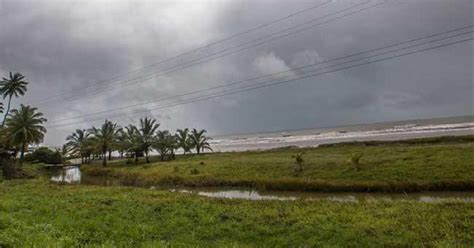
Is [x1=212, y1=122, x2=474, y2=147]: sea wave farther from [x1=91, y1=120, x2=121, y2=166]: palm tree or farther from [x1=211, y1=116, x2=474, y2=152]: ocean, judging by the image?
[x1=91, y1=120, x2=121, y2=166]: palm tree

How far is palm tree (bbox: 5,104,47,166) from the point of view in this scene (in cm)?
5103

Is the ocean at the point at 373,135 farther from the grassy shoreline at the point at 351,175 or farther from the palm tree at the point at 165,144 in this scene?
the grassy shoreline at the point at 351,175

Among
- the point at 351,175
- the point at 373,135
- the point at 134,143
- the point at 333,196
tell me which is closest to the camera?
the point at 333,196

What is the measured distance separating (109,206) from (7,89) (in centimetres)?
5185

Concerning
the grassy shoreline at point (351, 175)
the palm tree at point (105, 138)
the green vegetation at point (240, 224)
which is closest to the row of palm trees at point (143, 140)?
the palm tree at point (105, 138)

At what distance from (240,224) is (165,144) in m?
48.7

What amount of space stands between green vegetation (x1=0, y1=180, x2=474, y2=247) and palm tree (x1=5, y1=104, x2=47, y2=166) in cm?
3891

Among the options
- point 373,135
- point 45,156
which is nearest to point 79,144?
point 45,156

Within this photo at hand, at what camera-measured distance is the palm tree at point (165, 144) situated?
200ft

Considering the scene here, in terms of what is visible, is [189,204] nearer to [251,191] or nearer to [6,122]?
[251,191]

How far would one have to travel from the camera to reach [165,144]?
60.9 meters

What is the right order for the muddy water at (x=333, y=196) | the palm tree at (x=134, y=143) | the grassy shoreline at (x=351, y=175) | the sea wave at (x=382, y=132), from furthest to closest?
1. the sea wave at (x=382, y=132)
2. the palm tree at (x=134, y=143)
3. the grassy shoreline at (x=351, y=175)
4. the muddy water at (x=333, y=196)

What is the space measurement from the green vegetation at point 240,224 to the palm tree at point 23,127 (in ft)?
128

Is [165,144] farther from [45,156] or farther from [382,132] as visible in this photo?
[382,132]
